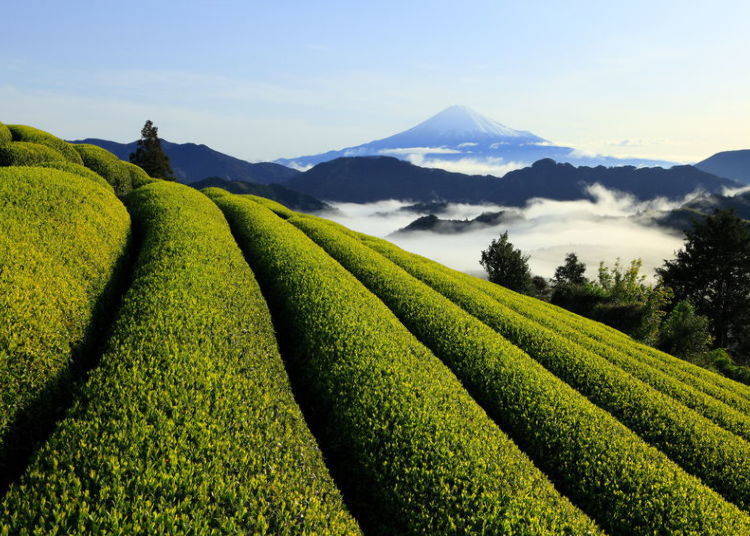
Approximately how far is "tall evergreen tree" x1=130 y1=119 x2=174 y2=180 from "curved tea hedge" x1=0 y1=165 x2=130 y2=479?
59.7 metres

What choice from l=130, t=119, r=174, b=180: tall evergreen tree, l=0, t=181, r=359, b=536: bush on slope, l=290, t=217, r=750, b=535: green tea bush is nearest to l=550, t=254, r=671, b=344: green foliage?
l=290, t=217, r=750, b=535: green tea bush

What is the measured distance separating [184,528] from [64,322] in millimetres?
7194

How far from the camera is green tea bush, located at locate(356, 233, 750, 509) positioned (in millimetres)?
10359

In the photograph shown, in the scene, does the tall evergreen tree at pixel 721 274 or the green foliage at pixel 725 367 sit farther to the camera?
the tall evergreen tree at pixel 721 274

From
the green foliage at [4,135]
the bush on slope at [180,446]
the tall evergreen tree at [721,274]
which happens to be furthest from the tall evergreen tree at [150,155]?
the tall evergreen tree at [721,274]

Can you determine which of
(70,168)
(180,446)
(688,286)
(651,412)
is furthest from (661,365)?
(688,286)

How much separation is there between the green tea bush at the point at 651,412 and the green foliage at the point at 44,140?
31.2 m

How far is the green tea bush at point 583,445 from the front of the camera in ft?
26.6

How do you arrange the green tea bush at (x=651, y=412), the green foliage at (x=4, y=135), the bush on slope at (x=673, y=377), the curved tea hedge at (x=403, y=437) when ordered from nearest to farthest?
1. the curved tea hedge at (x=403, y=437)
2. the green tea bush at (x=651, y=412)
3. the bush on slope at (x=673, y=377)
4. the green foliage at (x=4, y=135)

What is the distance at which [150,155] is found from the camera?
71.0 m

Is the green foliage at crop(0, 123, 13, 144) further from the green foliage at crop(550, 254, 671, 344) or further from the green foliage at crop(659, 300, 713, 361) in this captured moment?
the green foliage at crop(659, 300, 713, 361)

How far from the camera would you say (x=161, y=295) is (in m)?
11.4

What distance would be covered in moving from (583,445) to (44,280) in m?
15.2

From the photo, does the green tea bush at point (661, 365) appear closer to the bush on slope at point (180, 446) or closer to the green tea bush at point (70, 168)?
→ the bush on slope at point (180, 446)
